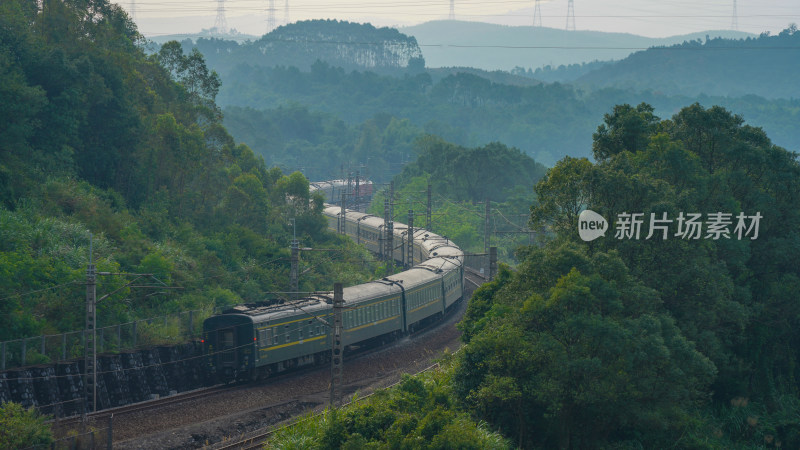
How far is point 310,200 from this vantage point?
2899 inches

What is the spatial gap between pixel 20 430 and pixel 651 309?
2283 cm

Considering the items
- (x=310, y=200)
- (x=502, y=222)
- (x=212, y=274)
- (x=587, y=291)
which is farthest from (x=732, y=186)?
(x=502, y=222)

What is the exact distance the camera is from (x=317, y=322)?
136 feet

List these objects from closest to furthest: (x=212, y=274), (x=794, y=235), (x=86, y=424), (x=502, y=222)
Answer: (x=86, y=424) < (x=794, y=235) < (x=212, y=274) < (x=502, y=222)

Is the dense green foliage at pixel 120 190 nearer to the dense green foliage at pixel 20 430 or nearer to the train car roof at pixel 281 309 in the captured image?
the train car roof at pixel 281 309

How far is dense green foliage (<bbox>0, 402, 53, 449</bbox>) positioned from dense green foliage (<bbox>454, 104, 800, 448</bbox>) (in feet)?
47.6

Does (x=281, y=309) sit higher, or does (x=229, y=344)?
(x=281, y=309)

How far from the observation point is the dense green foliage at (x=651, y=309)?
30.0m

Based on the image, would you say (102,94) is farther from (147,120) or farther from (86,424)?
(86,424)

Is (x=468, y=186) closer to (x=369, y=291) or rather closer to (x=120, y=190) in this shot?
(x=120, y=190)

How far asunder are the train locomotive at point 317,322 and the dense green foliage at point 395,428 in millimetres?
8114

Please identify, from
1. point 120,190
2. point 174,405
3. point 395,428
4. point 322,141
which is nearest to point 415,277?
point 120,190

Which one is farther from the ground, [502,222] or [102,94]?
[102,94]

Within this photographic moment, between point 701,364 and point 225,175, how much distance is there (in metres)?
44.7
